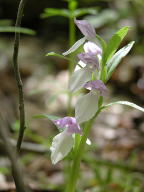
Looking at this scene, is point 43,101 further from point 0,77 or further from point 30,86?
point 0,77

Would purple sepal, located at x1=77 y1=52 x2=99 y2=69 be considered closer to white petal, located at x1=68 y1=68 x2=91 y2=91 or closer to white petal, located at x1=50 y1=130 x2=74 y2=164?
white petal, located at x1=68 y1=68 x2=91 y2=91

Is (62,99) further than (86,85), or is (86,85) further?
(62,99)

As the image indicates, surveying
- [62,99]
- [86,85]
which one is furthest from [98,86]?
[62,99]

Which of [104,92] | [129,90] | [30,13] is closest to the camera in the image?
[104,92]

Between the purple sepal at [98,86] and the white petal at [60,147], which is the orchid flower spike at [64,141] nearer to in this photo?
the white petal at [60,147]

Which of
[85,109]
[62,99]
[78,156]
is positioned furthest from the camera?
[62,99]

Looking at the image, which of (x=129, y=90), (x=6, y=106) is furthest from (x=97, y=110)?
(x=129, y=90)

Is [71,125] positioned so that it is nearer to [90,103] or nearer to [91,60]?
[90,103]

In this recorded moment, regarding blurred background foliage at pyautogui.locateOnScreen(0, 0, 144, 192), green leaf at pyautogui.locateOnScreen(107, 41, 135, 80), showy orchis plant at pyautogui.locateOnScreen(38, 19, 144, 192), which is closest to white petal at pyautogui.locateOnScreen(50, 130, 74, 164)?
showy orchis plant at pyautogui.locateOnScreen(38, 19, 144, 192)
